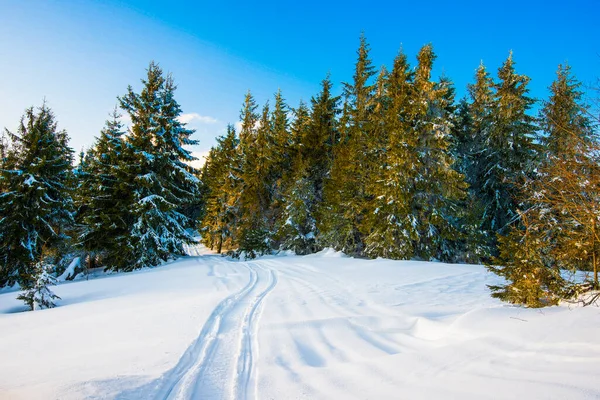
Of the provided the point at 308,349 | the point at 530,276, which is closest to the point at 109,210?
the point at 308,349

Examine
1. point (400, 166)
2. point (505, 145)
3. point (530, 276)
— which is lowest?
point (530, 276)

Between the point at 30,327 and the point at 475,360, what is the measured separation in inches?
295

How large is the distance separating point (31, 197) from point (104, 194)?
10.5 ft

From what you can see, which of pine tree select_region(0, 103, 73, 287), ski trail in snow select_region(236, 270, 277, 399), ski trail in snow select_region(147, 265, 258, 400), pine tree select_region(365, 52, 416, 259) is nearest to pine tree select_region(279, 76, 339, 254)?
pine tree select_region(365, 52, 416, 259)

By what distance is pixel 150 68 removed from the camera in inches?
728

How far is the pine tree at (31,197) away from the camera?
560 inches

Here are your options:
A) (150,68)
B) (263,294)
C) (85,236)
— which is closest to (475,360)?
(263,294)

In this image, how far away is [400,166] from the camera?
46.1 ft

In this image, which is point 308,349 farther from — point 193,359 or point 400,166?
point 400,166

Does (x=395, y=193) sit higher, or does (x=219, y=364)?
(x=395, y=193)

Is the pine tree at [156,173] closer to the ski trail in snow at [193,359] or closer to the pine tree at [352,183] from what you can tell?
the pine tree at [352,183]

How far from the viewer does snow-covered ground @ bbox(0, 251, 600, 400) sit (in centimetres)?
262

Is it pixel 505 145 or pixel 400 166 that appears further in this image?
pixel 505 145

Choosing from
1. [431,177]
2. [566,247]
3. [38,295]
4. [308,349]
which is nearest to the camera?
[308,349]
